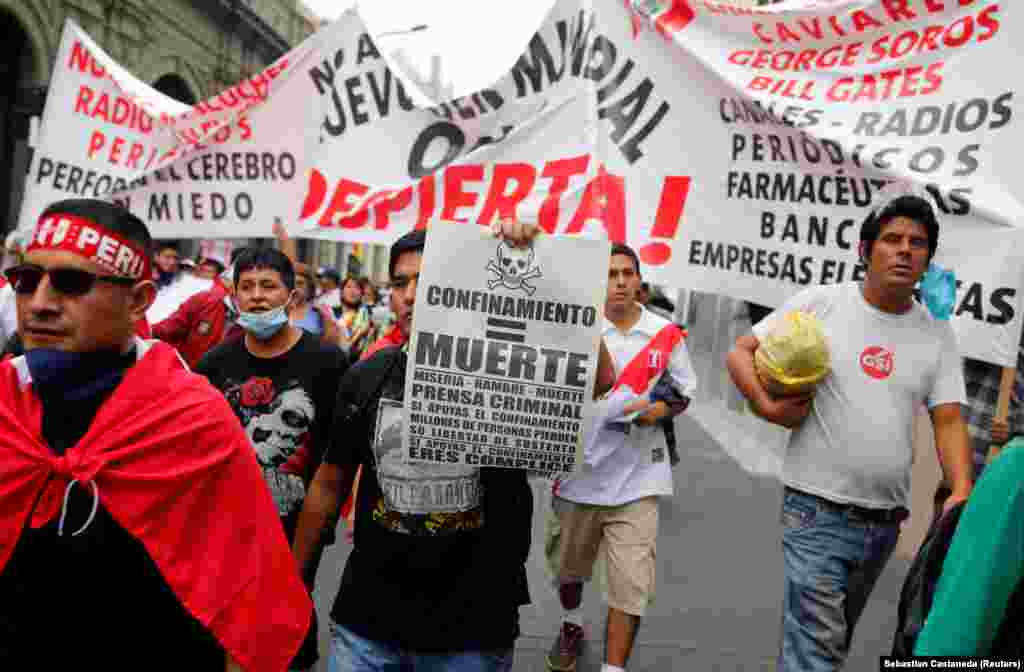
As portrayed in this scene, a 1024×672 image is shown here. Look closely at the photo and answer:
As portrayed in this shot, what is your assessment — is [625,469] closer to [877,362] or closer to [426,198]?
[877,362]

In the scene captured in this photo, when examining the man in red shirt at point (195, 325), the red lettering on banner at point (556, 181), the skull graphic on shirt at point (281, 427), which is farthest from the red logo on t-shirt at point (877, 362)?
the man in red shirt at point (195, 325)

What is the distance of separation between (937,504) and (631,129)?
7.18 feet

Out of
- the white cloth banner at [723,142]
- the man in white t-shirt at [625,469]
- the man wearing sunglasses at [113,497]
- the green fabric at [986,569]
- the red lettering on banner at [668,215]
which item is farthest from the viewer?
the red lettering on banner at [668,215]

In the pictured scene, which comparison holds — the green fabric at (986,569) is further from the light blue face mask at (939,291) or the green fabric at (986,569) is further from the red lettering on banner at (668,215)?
the red lettering on banner at (668,215)

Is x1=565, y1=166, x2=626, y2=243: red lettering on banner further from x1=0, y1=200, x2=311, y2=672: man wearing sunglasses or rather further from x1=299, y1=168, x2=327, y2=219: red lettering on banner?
x1=0, y1=200, x2=311, y2=672: man wearing sunglasses

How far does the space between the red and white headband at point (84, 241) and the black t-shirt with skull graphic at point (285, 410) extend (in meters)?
1.67

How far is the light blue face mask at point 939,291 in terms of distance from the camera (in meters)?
3.17

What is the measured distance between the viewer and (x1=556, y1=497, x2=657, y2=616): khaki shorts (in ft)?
13.4

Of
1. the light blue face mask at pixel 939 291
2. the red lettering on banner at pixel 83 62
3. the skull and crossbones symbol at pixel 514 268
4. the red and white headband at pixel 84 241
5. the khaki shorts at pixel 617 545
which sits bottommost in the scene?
the khaki shorts at pixel 617 545

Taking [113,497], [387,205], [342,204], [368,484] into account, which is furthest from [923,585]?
[342,204]

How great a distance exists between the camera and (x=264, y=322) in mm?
3799

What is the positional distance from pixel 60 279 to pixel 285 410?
68.7 inches

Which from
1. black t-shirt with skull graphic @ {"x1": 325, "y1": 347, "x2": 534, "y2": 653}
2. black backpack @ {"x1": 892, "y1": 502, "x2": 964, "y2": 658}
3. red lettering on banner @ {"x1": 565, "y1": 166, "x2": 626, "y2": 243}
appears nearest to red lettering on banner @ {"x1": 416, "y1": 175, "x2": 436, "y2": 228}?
red lettering on banner @ {"x1": 565, "y1": 166, "x2": 626, "y2": 243}

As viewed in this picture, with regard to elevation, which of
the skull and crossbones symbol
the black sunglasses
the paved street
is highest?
the skull and crossbones symbol
